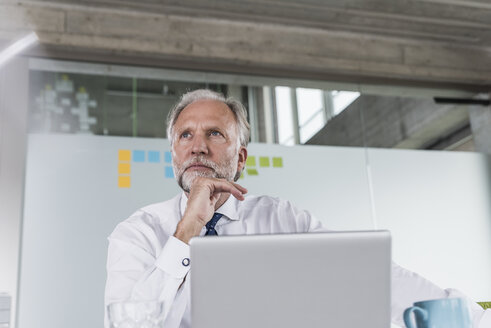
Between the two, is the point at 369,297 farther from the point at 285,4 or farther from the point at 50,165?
the point at 285,4

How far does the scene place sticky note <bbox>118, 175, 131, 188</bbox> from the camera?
3.77 meters

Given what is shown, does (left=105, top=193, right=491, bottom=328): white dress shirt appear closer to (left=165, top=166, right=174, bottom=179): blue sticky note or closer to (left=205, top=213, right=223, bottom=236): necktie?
(left=205, top=213, right=223, bottom=236): necktie

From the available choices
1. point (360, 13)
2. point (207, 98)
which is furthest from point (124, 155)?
point (360, 13)

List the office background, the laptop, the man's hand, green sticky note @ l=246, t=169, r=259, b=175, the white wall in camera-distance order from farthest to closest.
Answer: green sticky note @ l=246, t=169, r=259, b=175
the office background
the white wall
the man's hand
the laptop

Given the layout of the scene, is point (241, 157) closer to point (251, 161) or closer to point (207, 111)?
point (207, 111)

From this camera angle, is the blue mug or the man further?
the man

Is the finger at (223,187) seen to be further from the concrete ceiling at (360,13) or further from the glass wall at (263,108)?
the concrete ceiling at (360,13)

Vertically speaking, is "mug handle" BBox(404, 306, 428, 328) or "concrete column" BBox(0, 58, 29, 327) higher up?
"concrete column" BBox(0, 58, 29, 327)

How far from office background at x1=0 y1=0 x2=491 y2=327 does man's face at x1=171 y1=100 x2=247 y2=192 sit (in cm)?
88

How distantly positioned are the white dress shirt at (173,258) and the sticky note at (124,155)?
149 cm

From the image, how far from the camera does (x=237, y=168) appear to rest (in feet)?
8.81

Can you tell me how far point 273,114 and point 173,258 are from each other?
9.06ft

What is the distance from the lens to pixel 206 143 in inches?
100

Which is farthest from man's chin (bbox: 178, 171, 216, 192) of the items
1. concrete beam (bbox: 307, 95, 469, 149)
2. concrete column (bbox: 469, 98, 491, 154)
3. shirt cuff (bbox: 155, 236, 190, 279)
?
concrete column (bbox: 469, 98, 491, 154)
